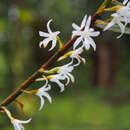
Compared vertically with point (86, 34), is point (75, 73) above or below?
below

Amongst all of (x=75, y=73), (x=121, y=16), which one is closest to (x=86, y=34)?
(x=121, y=16)

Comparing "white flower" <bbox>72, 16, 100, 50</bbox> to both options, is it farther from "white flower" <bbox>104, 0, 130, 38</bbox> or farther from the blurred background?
the blurred background

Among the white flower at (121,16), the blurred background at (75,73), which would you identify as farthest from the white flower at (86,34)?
the blurred background at (75,73)

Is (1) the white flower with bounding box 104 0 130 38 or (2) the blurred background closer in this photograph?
(1) the white flower with bounding box 104 0 130 38

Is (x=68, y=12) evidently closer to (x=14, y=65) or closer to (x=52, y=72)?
(x=14, y=65)

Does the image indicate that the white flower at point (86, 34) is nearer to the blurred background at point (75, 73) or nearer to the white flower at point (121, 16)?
the white flower at point (121, 16)

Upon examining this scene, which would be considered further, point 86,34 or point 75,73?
point 75,73

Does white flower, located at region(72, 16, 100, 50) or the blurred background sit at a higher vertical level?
white flower, located at region(72, 16, 100, 50)

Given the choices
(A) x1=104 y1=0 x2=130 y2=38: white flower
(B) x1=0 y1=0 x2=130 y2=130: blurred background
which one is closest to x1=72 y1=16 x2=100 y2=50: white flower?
(A) x1=104 y1=0 x2=130 y2=38: white flower

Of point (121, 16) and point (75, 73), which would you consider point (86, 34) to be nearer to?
point (121, 16)
